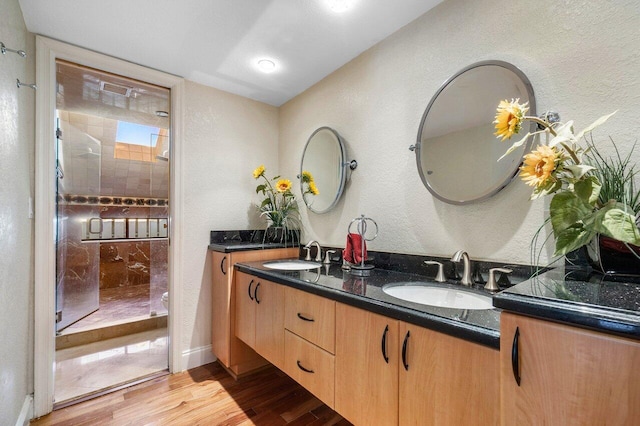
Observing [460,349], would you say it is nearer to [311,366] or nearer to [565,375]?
[565,375]

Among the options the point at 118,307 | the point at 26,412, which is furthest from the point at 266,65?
the point at 118,307

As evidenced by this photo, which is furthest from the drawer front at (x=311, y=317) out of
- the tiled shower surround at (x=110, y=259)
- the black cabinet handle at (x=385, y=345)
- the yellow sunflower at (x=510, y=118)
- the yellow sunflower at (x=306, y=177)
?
the tiled shower surround at (x=110, y=259)

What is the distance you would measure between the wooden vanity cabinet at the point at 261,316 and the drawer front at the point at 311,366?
7cm

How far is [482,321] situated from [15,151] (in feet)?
6.78

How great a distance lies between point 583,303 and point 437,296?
711mm

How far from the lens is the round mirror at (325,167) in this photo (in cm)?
189

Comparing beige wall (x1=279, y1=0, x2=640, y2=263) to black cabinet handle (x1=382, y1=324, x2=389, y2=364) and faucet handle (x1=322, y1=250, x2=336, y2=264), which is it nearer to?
faucet handle (x1=322, y1=250, x2=336, y2=264)

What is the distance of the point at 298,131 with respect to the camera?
237cm

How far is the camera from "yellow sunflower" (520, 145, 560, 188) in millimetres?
694

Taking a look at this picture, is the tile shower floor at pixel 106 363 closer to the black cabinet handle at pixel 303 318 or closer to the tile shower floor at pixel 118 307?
the tile shower floor at pixel 118 307

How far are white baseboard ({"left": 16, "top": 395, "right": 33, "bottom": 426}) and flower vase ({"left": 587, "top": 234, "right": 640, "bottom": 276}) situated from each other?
2.52 metres

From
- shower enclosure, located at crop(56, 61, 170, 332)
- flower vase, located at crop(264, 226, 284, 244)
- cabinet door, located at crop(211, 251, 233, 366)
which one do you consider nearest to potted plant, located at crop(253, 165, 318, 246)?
flower vase, located at crop(264, 226, 284, 244)

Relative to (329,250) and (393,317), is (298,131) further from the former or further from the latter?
(393,317)

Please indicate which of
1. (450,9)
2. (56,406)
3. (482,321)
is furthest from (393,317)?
(56,406)
